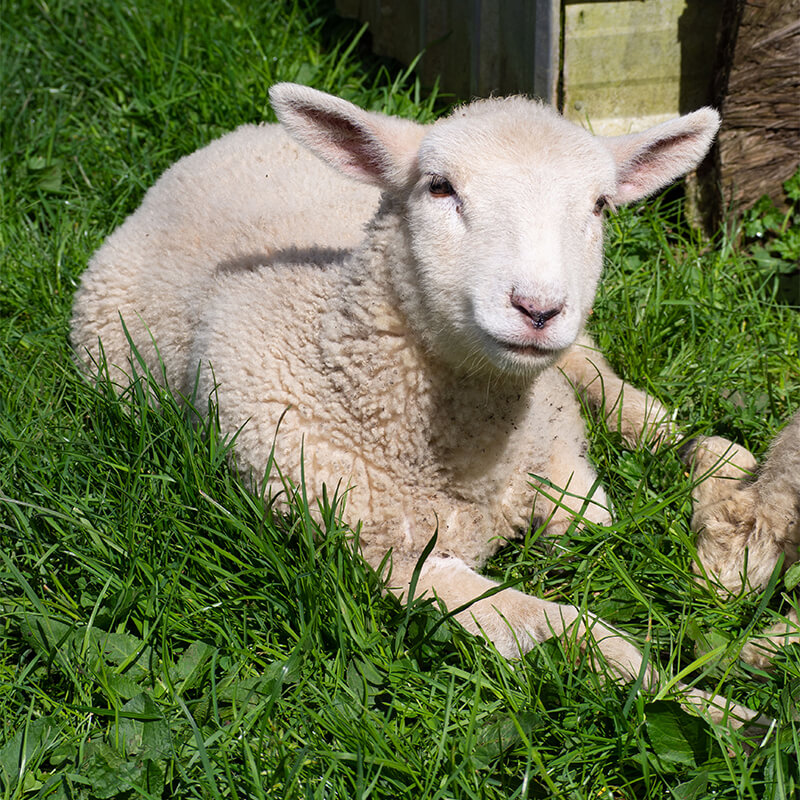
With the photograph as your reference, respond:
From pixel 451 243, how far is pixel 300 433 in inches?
28.1

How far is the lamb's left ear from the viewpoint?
9.60 ft

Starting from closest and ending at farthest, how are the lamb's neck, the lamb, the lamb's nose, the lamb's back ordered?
the lamb's nose < the lamb's neck < the lamb < the lamb's back

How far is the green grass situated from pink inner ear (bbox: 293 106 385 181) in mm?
900

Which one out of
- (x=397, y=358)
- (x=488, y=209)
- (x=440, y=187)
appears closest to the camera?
(x=488, y=209)

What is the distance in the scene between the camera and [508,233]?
96.0 inches

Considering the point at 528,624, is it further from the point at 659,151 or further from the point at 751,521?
the point at 659,151

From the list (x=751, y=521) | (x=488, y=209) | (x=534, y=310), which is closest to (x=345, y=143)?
(x=488, y=209)

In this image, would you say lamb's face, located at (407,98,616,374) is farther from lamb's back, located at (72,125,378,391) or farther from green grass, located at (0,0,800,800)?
lamb's back, located at (72,125,378,391)

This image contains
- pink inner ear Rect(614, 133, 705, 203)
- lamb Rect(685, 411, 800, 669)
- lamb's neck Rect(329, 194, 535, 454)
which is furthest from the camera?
pink inner ear Rect(614, 133, 705, 203)

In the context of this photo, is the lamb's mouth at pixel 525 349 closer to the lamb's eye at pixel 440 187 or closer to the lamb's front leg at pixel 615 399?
the lamb's eye at pixel 440 187

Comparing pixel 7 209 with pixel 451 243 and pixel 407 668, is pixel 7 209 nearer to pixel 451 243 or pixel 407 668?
pixel 451 243

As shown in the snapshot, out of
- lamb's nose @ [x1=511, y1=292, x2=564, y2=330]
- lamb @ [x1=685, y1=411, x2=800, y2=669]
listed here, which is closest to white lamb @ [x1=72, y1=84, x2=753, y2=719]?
lamb's nose @ [x1=511, y1=292, x2=564, y2=330]

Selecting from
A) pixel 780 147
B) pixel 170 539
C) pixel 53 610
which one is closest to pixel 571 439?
pixel 170 539

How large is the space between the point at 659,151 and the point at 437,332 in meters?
0.98
